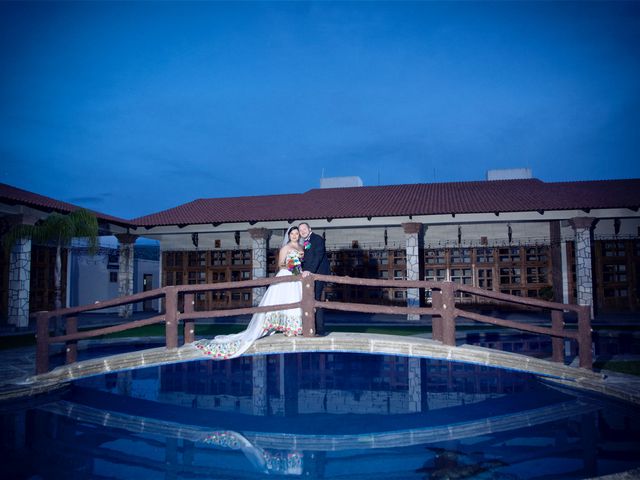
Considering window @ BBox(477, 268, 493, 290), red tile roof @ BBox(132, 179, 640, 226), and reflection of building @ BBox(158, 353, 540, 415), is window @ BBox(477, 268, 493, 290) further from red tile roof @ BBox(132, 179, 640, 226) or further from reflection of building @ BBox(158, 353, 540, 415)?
reflection of building @ BBox(158, 353, 540, 415)

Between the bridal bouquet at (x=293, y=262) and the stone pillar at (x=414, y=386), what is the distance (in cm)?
262

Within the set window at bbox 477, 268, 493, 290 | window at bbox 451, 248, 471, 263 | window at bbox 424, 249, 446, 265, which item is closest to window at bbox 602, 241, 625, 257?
window at bbox 477, 268, 493, 290

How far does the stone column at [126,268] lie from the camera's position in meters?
17.8

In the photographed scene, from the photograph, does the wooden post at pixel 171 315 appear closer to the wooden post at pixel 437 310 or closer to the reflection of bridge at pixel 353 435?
the reflection of bridge at pixel 353 435

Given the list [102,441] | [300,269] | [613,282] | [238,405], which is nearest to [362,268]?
[613,282]

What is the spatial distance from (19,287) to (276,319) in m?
11.3

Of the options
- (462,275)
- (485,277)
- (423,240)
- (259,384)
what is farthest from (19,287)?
(485,277)

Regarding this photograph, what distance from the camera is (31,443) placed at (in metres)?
4.88

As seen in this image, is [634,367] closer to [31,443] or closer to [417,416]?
[417,416]

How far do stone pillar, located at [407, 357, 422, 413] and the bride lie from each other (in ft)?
6.35

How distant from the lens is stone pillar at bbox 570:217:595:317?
14938mm

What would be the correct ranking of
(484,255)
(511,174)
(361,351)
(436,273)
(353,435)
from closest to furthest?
(353,435) < (361,351) < (484,255) < (436,273) < (511,174)

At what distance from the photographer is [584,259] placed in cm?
1497

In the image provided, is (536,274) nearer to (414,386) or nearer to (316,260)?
(414,386)
